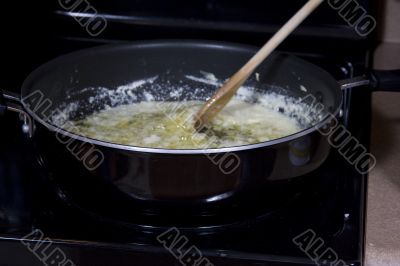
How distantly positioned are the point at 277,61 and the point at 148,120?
0.79ft

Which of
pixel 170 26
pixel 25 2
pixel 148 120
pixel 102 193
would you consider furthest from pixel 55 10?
pixel 102 193

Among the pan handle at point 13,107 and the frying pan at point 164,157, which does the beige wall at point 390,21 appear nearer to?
the frying pan at point 164,157

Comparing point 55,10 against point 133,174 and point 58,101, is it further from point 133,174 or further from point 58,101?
point 133,174

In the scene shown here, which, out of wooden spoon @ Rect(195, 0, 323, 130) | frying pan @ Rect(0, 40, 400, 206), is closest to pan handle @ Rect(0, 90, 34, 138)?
frying pan @ Rect(0, 40, 400, 206)

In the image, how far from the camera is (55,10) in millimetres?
1215

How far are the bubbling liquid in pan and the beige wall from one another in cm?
37

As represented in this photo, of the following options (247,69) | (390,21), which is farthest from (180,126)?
(390,21)

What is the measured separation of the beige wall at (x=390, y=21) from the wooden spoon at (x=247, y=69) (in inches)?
17.5

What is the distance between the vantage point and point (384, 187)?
2.75 feet

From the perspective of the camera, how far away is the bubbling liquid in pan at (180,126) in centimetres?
98

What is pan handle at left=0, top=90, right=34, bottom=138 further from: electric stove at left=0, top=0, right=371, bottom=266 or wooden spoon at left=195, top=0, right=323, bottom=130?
wooden spoon at left=195, top=0, right=323, bottom=130

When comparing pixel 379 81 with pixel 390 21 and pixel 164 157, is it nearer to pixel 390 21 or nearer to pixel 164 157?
pixel 164 157

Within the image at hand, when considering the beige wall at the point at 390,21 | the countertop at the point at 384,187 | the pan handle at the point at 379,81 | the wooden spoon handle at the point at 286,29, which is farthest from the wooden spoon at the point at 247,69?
the beige wall at the point at 390,21

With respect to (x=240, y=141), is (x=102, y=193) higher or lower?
lower
